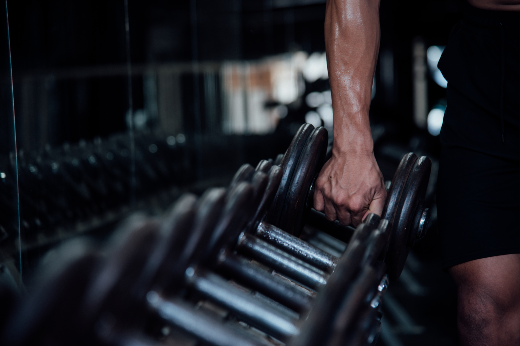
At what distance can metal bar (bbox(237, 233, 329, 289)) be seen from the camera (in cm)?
72

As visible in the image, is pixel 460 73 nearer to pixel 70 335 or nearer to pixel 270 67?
pixel 70 335

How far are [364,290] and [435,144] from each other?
3689 millimetres

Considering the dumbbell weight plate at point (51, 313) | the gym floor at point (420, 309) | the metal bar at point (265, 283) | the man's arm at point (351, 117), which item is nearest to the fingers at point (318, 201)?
the man's arm at point (351, 117)

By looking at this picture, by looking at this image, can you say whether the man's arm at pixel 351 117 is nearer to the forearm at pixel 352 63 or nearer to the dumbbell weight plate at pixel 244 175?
the forearm at pixel 352 63

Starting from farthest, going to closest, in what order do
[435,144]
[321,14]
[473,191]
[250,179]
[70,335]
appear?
1. [321,14]
2. [435,144]
3. [473,191]
4. [250,179]
5. [70,335]

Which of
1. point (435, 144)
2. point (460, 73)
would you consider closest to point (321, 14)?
point (435, 144)

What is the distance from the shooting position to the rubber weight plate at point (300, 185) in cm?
89

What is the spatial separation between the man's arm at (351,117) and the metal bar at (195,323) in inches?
18.9

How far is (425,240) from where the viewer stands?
179 inches

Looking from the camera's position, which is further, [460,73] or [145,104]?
[145,104]

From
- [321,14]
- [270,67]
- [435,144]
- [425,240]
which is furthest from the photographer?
[321,14]

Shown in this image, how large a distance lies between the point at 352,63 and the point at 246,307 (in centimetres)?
63

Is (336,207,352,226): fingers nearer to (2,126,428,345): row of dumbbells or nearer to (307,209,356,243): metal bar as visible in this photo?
(307,209,356,243): metal bar

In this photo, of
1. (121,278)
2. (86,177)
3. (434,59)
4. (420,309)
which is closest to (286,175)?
(121,278)
